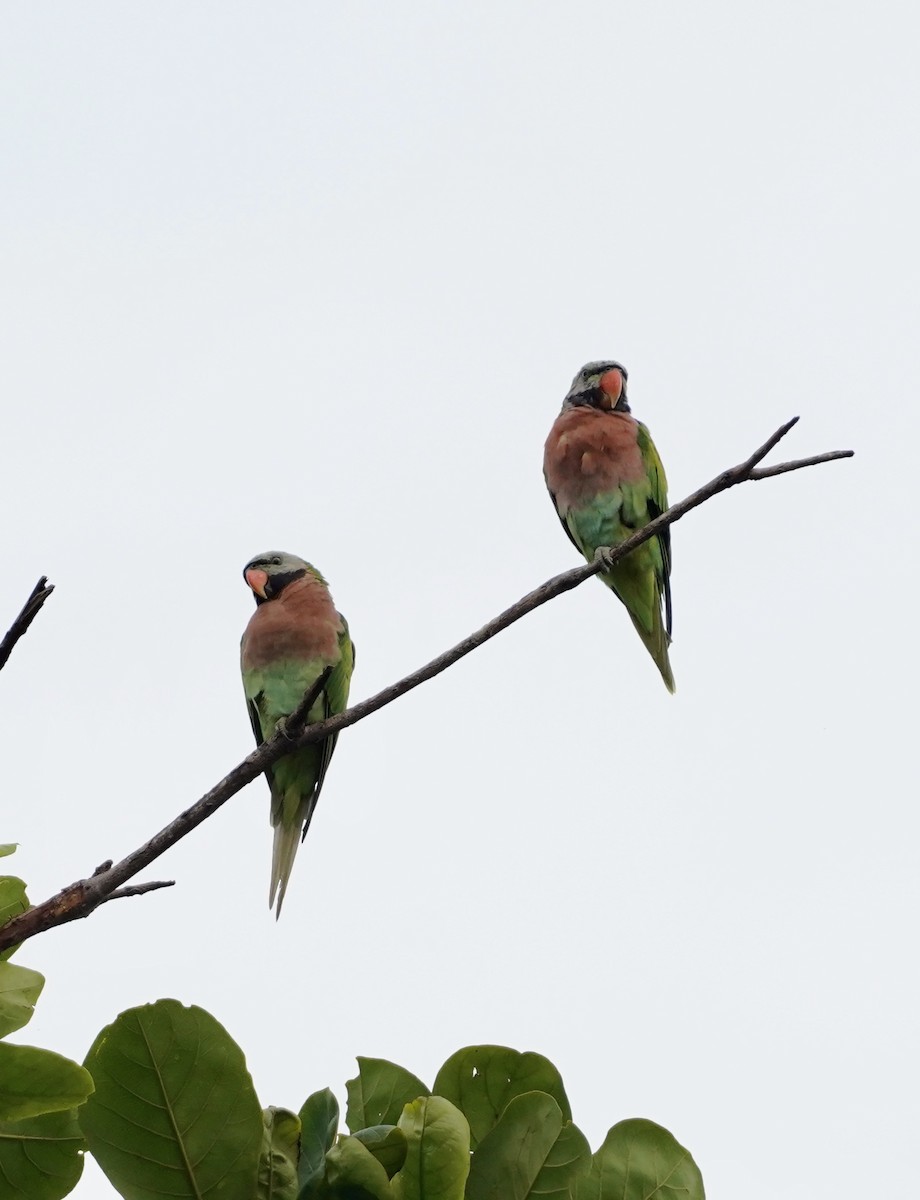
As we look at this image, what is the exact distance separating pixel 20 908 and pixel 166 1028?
1.78 ft

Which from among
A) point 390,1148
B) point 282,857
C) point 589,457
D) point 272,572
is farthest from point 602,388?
point 390,1148

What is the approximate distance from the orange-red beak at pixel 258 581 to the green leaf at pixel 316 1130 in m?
4.54

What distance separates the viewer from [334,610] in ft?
20.1

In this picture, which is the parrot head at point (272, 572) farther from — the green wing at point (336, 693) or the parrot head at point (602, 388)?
the parrot head at point (602, 388)

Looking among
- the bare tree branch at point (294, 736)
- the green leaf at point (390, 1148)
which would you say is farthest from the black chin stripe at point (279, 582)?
the green leaf at point (390, 1148)

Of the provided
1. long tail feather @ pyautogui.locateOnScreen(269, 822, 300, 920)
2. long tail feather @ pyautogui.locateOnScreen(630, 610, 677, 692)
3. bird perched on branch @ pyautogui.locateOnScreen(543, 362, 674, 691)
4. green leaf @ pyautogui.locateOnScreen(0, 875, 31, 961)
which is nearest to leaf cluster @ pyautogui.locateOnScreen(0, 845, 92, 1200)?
green leaf @ pyautogui.locateOnScreen(0, 875, 31, 961)

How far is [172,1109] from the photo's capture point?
5.58 ft

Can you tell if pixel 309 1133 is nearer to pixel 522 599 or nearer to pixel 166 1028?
pixel 166 1028

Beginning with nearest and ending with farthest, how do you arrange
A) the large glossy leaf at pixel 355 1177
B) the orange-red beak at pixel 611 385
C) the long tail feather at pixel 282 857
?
1. the large glossy leaf at pixel 355 1177
2. the long tail feather at pixel 282 857
3. the orange-red beak at pixel 611 385

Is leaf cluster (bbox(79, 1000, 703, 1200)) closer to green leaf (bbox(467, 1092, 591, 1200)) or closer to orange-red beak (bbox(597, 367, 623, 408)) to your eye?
green leaf (bbox(467, 1092, 591, 1200))

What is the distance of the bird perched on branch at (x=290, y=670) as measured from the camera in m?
5.84

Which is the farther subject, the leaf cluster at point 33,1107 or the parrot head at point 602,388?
the parrot head at point 602,388

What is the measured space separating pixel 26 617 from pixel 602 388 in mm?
5425

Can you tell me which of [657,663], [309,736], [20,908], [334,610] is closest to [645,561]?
[657,663]
